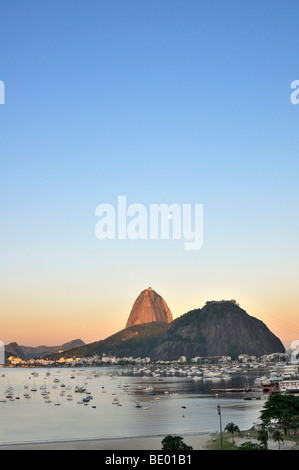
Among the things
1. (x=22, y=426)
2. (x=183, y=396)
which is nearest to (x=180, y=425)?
(x=22, y=426)

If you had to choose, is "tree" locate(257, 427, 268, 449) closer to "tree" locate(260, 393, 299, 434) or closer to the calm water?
"tree" locate(260, 393, 299, 434)

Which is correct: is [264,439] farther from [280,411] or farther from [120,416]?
[120,416]

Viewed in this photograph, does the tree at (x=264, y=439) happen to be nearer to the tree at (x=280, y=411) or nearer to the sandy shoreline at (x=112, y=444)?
the tree at (x=280, y=411)

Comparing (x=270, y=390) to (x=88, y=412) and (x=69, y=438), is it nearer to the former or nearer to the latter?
(x=88, y=412)

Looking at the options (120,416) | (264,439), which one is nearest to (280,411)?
(264,439)

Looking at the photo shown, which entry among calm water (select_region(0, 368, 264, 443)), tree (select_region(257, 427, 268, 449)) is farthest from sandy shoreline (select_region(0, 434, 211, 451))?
tree (select_region(257, 427, 268, 449))

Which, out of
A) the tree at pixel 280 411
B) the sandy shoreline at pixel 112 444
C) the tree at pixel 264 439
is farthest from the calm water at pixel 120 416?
the tree at pixel 264 439

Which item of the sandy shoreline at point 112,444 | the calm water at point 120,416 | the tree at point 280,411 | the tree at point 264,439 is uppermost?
the tree at point 280,411
